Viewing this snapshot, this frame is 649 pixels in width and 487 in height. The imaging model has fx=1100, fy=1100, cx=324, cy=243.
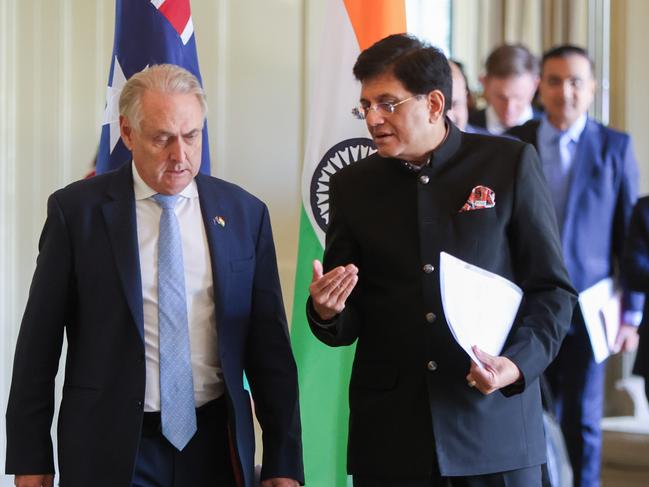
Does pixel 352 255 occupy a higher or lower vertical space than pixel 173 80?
lower

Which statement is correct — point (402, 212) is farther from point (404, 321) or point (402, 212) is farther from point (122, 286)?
point (122, 286)

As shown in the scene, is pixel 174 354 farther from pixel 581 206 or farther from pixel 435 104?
pixel 581 206

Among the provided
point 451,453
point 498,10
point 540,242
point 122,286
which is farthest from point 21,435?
point 498,10

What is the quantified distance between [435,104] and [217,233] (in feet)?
1.91

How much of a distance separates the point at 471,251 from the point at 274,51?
8.08 ft

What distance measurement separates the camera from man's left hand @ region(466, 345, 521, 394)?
88.8 inches

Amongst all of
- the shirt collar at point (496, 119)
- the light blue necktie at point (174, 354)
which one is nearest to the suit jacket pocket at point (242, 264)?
the light blue necktie at point (174, 354)

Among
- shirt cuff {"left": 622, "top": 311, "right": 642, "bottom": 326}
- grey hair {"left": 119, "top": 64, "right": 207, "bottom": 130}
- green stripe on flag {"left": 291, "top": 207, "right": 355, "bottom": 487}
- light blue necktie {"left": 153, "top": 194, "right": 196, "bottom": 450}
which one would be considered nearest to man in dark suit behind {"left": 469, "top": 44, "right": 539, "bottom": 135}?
shirt cuff {"left": 622, "top": 311, "right": 642, "bottom": 326}

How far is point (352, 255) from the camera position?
2545mm

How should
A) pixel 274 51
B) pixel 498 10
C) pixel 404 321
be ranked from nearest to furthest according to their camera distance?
pixel 404 321, pixel 274 51, pixel 498 10

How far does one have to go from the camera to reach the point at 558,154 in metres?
4.38

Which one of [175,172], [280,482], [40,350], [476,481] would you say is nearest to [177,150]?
[175,172]

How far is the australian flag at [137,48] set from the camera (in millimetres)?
3691

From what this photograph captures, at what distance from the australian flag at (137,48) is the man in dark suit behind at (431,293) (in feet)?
4.49
